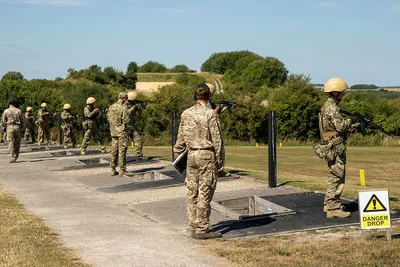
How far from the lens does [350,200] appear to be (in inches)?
497

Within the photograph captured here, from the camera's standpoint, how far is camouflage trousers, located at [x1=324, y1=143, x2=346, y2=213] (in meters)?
11.0

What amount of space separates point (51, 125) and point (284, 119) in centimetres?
1749

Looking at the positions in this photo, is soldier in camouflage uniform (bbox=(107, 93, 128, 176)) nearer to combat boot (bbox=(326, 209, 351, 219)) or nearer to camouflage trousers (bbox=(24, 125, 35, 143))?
combat boot (bbox=(326, 209, 351, 219))

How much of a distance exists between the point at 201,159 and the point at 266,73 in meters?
94.3

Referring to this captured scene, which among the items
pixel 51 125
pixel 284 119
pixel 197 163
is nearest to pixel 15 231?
pixel 197 163

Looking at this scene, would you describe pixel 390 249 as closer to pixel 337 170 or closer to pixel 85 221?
pixel 337 170

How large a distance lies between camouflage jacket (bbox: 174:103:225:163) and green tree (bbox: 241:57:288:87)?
91.4m

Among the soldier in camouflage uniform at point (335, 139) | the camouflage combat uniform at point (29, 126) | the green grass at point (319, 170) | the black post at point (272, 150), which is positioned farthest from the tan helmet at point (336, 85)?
the camouflage combat uniform at point (29, 126)

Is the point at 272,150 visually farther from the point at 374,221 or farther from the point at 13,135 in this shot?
the point at 13,135

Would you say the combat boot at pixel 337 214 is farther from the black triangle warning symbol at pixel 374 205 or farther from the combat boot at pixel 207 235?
the combat boot at pixel 207 235

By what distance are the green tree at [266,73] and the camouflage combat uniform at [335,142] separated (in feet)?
296

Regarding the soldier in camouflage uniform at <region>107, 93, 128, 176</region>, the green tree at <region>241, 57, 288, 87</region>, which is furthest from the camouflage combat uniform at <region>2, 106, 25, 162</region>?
the green tree at <region>241, 57, 288, 87</region>

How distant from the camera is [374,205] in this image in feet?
30.1

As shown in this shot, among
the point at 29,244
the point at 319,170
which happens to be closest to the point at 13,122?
the point at 319,170
